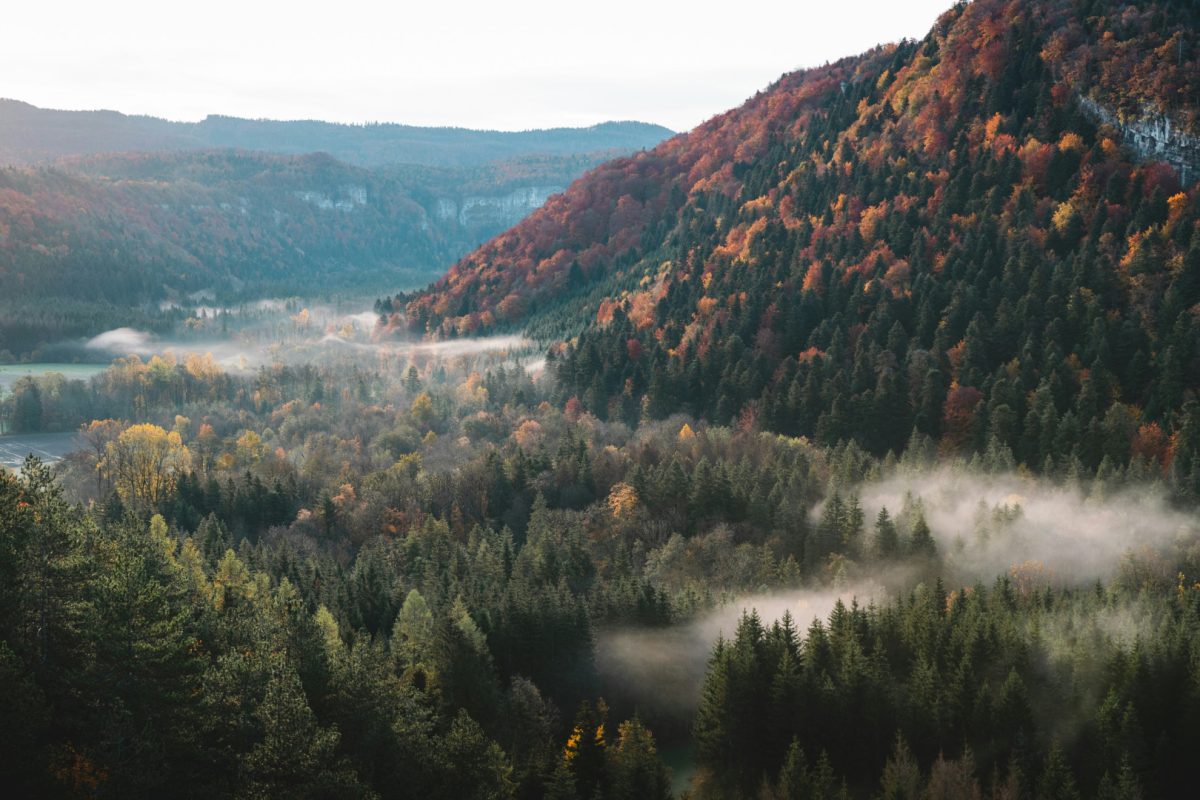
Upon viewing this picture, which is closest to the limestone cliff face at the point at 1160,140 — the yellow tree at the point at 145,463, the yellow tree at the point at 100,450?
the yellow tree at the point at 145,463

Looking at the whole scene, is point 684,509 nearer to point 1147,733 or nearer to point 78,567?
point 1147,733

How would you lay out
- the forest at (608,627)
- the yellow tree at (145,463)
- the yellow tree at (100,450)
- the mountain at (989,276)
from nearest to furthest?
the forest at (608,627) → the mountain at (989,276) → the yellow tree at (145,463) → the yellow tree at (100,450)

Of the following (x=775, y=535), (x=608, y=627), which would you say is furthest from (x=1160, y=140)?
(x=608, y=627)

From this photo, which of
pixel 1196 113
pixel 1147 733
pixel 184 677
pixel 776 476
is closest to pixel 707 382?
pixel 776 476

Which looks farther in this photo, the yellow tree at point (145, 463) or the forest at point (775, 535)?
the yellow tree at point (145, 463)

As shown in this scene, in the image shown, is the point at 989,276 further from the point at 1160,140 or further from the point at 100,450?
Result: the point at 100,450

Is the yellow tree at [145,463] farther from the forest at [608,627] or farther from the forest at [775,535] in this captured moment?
the forest at [608,627]

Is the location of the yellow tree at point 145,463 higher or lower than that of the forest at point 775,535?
lower

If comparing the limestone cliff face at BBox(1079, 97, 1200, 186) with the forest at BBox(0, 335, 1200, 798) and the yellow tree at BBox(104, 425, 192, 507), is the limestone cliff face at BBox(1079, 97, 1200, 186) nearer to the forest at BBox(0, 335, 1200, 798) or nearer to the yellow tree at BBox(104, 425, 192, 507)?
the forest at BBox(0, 335, 1200, 798)
